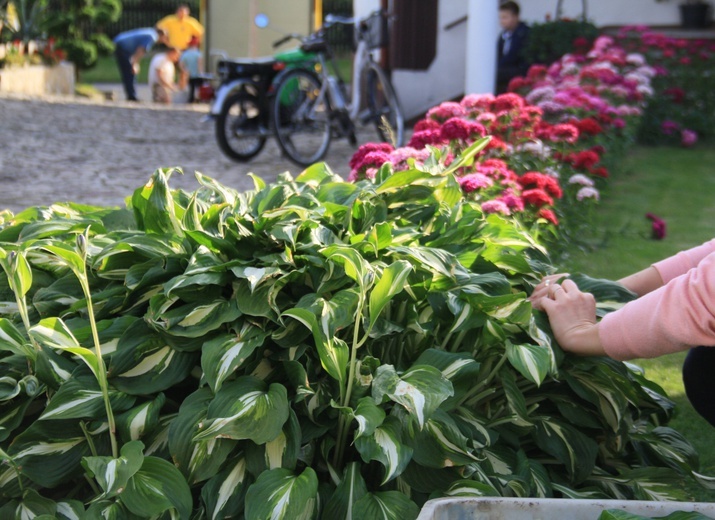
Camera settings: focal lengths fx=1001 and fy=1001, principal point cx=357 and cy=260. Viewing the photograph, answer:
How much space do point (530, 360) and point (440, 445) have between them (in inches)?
12.1

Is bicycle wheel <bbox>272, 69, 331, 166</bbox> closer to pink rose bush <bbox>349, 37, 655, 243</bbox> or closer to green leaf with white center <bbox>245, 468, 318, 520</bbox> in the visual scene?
pink rose bush <bbox>349, 37, 655, 243</bbox>

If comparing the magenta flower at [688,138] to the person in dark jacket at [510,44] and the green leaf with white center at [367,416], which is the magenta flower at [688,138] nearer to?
the person in dark jacket at [510,44]

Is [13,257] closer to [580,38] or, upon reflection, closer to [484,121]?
[484,121]

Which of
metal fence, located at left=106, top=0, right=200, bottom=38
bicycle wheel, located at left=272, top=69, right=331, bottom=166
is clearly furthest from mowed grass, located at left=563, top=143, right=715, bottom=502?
metal fence, located at left=106, top=0, right=200, bottom=38

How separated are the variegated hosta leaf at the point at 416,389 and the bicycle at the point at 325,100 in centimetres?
641

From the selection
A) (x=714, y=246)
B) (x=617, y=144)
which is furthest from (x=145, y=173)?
(x=714, y=246)

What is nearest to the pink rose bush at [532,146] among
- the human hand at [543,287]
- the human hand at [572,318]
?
the human hand at [543,287]

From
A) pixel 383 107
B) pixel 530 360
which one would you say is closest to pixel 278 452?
pixel 530 360

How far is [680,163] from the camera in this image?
30.6 ft

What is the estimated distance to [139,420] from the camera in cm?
231

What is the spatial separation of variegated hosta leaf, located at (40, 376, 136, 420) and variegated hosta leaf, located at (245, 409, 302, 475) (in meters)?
0.34

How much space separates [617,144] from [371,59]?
2.82 meters

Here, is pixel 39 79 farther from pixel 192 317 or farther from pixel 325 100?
A: pixel 192 317

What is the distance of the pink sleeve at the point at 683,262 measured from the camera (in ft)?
9.11
